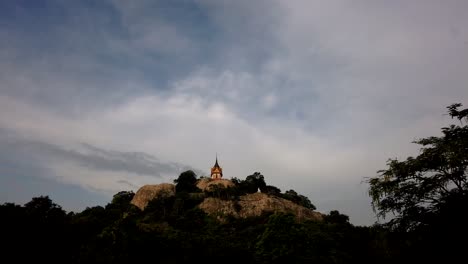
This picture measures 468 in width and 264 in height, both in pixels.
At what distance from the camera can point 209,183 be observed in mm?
134625

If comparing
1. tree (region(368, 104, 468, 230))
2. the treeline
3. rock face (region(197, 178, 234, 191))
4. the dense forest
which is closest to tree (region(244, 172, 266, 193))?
rock face (region(197, 178, 234, 191))

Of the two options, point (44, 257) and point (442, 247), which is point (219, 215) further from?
point (442, 247)

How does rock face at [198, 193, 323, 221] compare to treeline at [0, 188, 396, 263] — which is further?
rock face at [198, 193, 323, 221]

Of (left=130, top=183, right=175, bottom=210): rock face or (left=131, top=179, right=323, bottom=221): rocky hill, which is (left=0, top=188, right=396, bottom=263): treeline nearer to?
(left=131, top=179, right=323, bottom=221): rocky hill

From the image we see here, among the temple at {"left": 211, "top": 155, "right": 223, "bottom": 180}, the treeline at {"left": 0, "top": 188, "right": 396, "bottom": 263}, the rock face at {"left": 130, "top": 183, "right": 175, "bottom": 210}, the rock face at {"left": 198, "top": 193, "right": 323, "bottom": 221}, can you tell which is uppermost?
the temple at {"left": 211, "top": 155, "right": 223, "bottom": 180}

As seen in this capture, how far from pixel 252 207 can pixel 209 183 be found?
24119 mm

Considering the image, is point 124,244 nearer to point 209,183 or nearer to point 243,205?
point 243,205

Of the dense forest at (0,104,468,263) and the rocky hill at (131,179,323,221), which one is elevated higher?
the rocky hill at (131,179,323,221)

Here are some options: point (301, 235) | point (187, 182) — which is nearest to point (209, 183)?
point (187, 182)

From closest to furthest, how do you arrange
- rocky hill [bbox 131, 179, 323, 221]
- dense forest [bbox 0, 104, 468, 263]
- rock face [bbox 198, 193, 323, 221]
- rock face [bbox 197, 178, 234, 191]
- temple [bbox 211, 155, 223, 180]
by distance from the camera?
dense forest [bbox 0, 104, 468, 263] → rock face [bbox 198, 193, 323, 221] → rocky hill [bbox 131, 179, 323, 221] → rock face [bbox 197, 178, 234, 191] → temple [bbox 211, 155, 223, 180]

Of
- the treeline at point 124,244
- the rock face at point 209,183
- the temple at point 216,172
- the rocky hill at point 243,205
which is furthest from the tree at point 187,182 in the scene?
the treeline at point 124,244

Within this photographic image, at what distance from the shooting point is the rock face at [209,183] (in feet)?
431

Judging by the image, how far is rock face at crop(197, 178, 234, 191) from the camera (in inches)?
5167

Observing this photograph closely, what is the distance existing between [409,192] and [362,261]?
146ft
